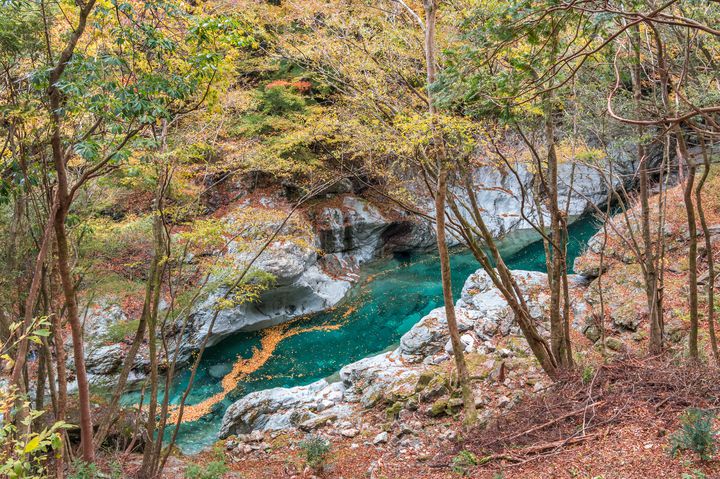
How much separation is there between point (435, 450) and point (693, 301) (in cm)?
410

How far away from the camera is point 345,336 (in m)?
16.1

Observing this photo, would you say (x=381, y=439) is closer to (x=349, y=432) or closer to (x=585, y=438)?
(x=349, y=432)

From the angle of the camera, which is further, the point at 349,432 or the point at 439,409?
the point at 349,432

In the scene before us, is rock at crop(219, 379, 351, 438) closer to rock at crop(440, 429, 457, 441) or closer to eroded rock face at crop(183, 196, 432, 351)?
rock at crop(440, 429, 457, 441)

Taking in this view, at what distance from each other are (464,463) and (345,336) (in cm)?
1094

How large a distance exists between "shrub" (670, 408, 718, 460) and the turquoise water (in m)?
9.67

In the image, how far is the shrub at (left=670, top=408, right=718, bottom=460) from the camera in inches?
146

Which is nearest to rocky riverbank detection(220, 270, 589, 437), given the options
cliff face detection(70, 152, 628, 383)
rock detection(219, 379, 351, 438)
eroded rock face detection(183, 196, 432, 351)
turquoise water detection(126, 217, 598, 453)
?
rock detection(219, 379, 351, 438)

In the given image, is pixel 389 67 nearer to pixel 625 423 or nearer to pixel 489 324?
pixel 625 423

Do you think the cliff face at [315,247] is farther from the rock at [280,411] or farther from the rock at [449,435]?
the rock at [449,435]

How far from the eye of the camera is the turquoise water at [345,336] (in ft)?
43.2

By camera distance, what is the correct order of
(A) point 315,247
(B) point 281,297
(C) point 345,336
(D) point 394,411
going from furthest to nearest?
(B) point 281,297, (A) point 315,247, (C) point 345,336, (D) point 394,411

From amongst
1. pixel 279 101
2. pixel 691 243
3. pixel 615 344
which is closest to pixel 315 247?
pixel 279 101

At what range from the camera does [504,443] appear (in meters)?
5.37
